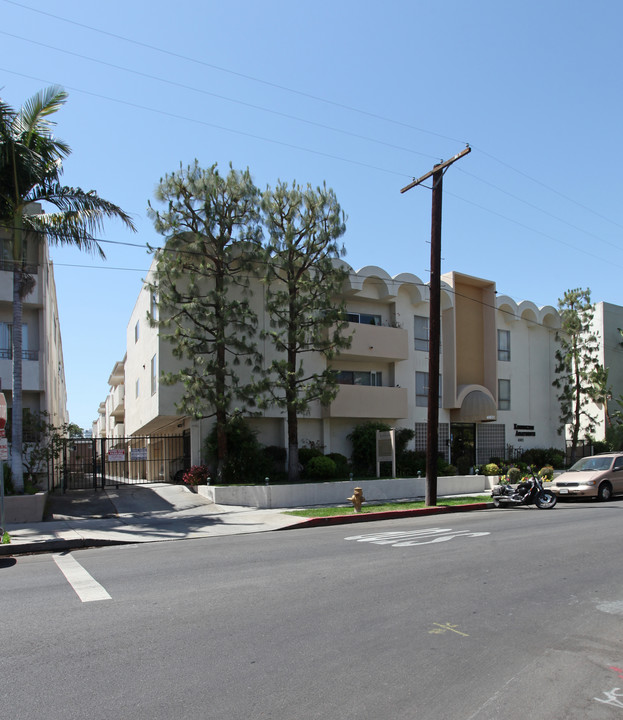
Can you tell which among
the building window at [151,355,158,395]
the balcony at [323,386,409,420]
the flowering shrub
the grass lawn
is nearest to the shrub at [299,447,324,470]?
the balcony at [323,386,409,420]

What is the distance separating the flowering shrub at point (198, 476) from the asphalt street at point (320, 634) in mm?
10777

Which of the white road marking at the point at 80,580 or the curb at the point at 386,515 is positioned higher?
the white road marking at the point at 80,580

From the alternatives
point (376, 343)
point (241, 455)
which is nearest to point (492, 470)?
point (376, 343)

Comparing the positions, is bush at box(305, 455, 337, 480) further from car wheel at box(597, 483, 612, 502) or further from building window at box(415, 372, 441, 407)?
car wheel at box(597, 483, 612, 502)

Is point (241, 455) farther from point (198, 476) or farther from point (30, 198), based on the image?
point (30, 198)

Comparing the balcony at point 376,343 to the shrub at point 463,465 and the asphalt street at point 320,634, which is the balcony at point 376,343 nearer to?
the shrub at point 463,465

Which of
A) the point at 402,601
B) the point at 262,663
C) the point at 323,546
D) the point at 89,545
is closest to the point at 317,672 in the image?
the point at 262,663

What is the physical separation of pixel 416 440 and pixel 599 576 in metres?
20.9

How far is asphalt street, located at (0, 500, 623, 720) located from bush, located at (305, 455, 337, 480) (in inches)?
474

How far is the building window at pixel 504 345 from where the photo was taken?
109 feet

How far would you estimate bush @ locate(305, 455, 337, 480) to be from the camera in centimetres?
2289

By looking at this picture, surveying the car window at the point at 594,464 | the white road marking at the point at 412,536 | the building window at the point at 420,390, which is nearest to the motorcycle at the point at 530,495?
the car window at the point at 594,464

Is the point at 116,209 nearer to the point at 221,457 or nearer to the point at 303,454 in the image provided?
the point at 221,457

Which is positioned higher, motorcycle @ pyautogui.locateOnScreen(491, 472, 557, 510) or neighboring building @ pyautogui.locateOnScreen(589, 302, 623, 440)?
neighboring building @ pyautogui.locateOnScreen(589, 302, 623, 440)
